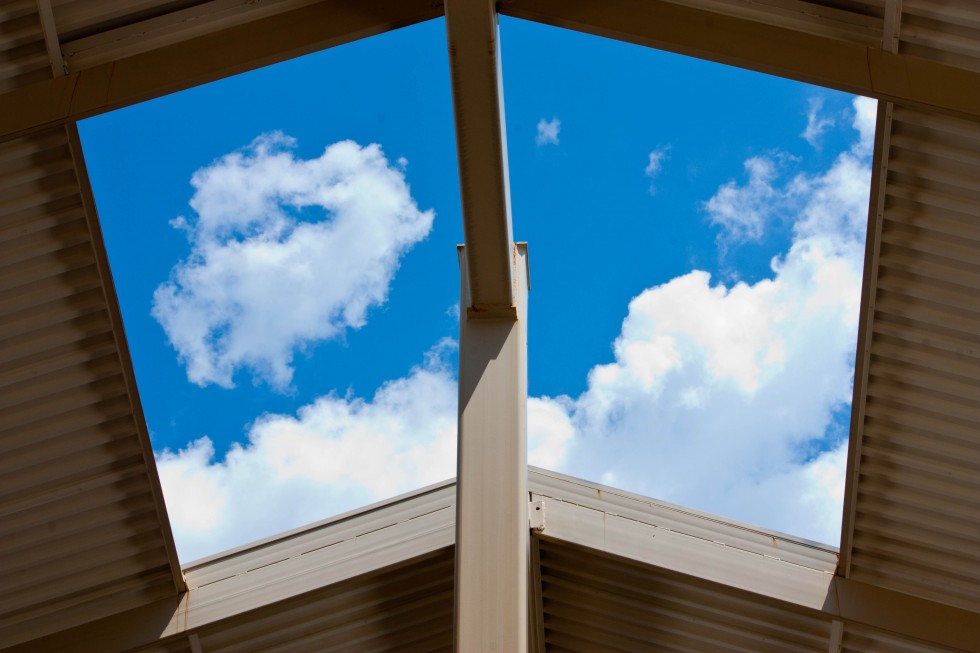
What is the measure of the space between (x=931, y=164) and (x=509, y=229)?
129 inches

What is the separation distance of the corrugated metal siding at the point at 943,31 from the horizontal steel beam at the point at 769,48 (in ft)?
1.34

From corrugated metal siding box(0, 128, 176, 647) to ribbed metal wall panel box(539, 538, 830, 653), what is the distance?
4.23 meters

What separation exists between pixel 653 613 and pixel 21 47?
26.4 ft

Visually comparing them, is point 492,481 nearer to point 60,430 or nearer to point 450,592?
point 450,592

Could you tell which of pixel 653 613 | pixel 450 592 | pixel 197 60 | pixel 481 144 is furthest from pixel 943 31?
pixel 450 592

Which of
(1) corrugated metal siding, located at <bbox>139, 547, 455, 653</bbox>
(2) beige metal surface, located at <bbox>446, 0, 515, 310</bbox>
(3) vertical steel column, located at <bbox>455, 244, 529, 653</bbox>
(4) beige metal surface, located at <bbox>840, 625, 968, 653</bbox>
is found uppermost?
(2) beige metal surface, located at <bbox>446, 0, 515, 310</bbox>

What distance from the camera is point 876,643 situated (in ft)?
31.9

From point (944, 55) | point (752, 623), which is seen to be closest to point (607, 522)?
point (752, 623)

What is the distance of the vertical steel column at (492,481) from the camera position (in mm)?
6398

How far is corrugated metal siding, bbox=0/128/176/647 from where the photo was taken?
745cm

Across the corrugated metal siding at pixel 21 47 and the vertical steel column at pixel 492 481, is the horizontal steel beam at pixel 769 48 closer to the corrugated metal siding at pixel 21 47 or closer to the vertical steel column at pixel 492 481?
the vertical steel column at pixel 492 481

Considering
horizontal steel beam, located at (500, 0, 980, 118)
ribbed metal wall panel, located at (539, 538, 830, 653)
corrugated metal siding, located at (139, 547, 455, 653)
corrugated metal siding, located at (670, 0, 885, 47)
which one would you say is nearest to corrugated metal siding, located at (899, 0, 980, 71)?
corrugated metal siding, located at (670, 0, 885, 47)

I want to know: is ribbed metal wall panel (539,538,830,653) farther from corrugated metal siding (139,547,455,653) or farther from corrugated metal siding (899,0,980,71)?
corrugated metal siding (899,0,980,71)

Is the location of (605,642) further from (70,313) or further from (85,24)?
(85,24)
